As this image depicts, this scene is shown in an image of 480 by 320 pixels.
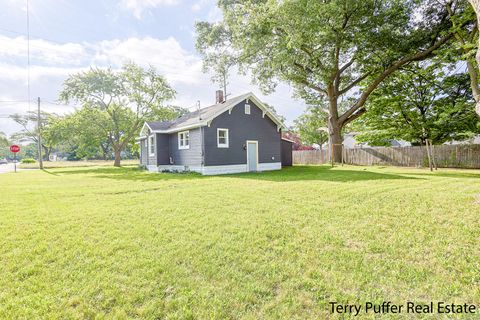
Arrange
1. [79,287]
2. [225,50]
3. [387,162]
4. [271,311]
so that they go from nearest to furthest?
[271,311]
[79,287]
[387,162]
[225,50]

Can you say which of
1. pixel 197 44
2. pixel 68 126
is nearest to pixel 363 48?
pixel 197 44

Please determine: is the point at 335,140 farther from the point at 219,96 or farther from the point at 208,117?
the point at 208,117

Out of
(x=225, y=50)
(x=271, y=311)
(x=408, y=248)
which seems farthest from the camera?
(x=225, y=50)

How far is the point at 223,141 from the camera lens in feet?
48.2

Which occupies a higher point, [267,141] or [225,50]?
[225,50]

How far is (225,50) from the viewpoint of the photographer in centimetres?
1961

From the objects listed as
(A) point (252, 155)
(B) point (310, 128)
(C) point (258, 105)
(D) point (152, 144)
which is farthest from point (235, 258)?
(B) point (310, 128)

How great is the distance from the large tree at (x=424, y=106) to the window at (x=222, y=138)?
43.3 feet

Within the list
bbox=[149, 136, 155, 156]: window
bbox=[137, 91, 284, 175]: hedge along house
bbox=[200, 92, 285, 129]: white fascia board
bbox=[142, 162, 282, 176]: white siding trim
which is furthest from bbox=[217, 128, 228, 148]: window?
bbox=[149, 136, 155, 156]: window

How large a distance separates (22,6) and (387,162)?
2344 centimetres

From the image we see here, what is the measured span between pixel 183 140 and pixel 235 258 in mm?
13408

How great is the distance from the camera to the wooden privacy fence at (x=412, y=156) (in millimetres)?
14242

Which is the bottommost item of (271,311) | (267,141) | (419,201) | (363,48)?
(271,311)

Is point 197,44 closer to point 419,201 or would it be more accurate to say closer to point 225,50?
point 225,50
